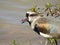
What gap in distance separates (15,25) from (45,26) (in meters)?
1.19

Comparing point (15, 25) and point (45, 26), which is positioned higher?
point (45, 26)

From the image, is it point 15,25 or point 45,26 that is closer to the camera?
point 45,26

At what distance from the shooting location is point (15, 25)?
5.49 m

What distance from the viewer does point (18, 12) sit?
20.1 ft

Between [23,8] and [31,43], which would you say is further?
[23,8]

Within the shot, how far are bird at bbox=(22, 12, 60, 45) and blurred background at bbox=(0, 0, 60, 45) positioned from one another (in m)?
0.45

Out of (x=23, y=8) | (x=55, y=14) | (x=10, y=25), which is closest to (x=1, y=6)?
(x=23, y=8)

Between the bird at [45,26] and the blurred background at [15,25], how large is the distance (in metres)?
0.45

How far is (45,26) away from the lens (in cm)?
442

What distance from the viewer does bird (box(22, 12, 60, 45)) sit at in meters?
4.33

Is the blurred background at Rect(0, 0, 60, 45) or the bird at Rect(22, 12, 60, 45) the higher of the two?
the bird at Rect(22, 12, 60, 45)

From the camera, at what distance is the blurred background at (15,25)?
4.92 meters

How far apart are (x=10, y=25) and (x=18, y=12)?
72cm

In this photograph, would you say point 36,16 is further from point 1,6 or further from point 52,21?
point 1,6
